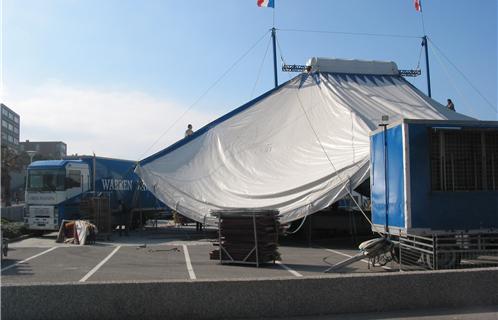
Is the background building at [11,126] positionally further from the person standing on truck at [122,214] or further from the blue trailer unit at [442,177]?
the blue trailer unit at [442,177]

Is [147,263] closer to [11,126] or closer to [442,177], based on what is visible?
[442,177]

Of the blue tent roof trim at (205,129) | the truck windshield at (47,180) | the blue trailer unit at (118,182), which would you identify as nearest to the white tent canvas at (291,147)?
the blue tent roof trim at (205,129)

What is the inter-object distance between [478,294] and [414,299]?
3.15 ft

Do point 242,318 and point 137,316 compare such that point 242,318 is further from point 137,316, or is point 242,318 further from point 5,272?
point 5,272

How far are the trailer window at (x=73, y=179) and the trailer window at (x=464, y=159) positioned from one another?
14778mm

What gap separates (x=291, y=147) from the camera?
59.4 ft

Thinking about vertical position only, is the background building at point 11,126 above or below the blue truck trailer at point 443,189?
above

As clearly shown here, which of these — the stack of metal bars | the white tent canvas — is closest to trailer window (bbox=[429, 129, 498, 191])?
the stack of metal bars

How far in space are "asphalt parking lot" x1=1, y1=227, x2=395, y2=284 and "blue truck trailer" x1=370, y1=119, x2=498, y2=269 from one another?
141 centimetres

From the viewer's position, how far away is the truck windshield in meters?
20.2

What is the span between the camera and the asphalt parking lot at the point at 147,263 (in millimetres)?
10601

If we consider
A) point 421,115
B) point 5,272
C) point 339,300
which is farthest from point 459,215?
point 5,272

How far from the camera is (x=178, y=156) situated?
64.2 ft

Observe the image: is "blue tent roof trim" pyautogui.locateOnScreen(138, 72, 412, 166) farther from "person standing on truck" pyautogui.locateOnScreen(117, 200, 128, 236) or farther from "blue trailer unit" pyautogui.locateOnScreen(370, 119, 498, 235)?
"blue trailer unit" pyautogui.locateOnScreen(370, 119, 498, 235)
